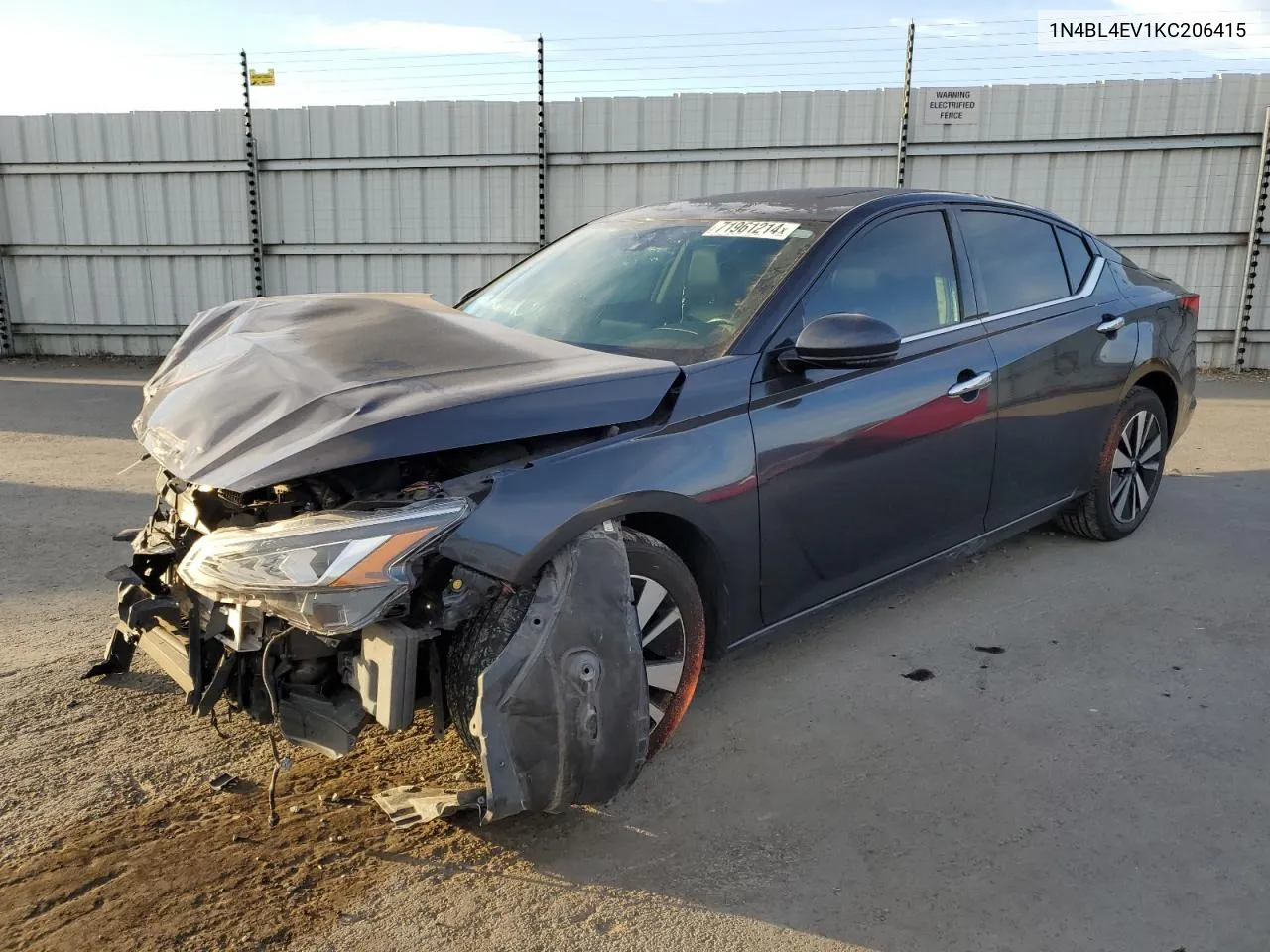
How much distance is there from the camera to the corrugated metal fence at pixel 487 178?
1065 cm

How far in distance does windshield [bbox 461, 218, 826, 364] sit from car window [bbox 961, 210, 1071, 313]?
95 centimetres

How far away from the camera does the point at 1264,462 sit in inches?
261

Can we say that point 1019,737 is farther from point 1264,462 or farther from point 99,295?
point 99,295

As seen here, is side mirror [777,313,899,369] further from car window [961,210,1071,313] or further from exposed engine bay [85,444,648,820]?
car window [961,210,1071,313]

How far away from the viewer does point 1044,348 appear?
395 centimetres

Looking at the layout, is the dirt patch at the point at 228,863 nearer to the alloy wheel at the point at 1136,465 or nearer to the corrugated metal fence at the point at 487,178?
the alloy wheel at the point at 1136,465

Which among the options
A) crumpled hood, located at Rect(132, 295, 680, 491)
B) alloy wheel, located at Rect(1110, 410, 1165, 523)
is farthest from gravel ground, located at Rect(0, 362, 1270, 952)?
crumpled hood, located at Rect(132, 295, 680, 491)

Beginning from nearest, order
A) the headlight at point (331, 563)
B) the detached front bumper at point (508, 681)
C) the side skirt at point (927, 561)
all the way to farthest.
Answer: the headlight at point (331, 563) < the detached front bumper at point (508, 681) < the side skirt at point (927, 561)

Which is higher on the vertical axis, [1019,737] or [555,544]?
[555,544]

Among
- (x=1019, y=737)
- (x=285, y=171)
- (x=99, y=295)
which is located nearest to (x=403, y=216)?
(x=285, y=171)

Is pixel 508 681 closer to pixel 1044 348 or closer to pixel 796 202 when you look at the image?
pixel 796 202

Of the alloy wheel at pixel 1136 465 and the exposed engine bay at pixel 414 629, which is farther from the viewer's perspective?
the alloy wheel at pixel 1136 465

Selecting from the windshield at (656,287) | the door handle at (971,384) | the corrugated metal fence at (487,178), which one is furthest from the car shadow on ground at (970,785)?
the corrugated metal fence at (487,178)

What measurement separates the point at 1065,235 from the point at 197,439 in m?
3.89
